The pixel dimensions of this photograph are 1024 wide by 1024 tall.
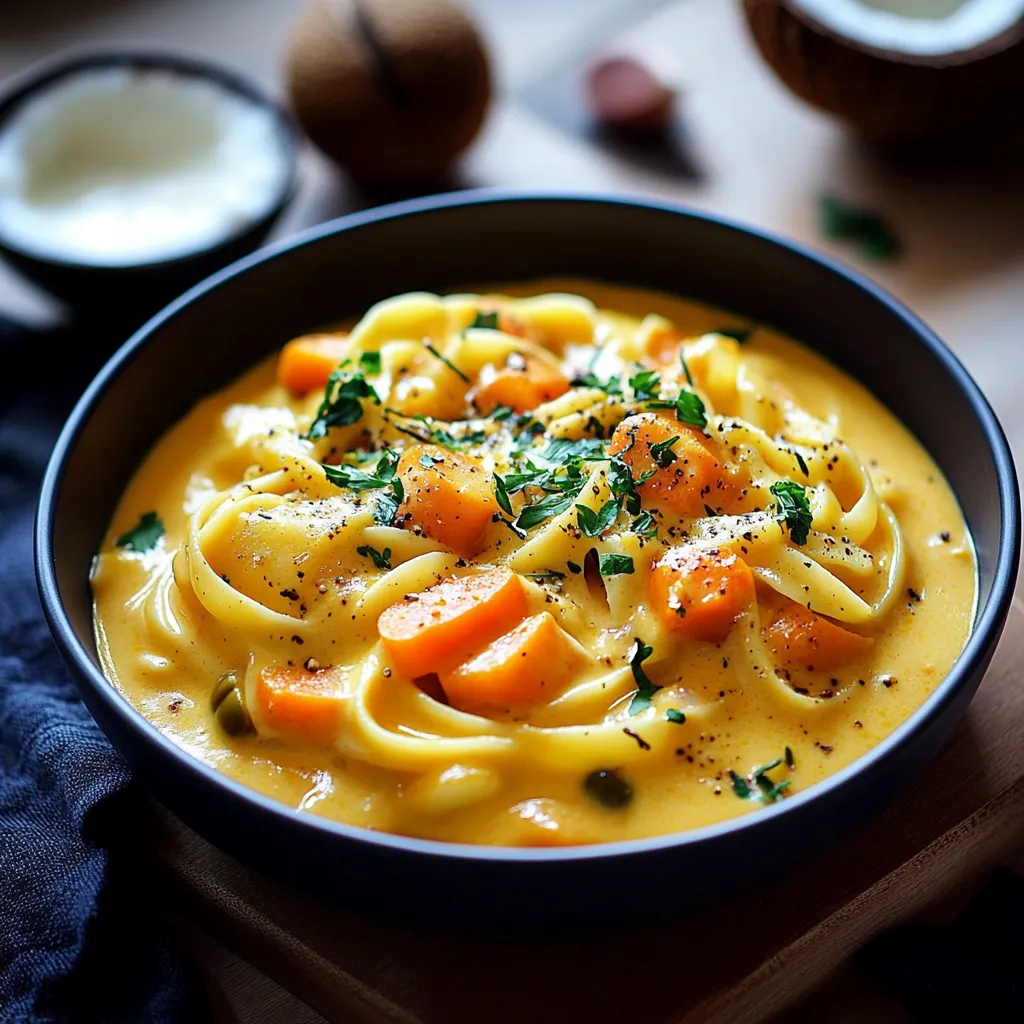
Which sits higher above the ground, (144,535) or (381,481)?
(381,481)

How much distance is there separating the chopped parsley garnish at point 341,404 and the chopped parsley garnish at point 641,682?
1223 millimetres

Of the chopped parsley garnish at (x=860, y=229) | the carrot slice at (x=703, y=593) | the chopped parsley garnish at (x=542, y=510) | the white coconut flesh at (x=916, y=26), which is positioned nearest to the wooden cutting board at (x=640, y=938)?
the carrot slice at (x=703, y=593)

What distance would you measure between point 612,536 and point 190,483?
1.49 meters

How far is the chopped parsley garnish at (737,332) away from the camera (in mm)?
4820

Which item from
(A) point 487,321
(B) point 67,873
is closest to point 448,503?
(A) point 487,321

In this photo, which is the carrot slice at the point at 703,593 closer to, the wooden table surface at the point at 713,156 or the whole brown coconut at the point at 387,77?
the wooden table surface at the point at 713,156

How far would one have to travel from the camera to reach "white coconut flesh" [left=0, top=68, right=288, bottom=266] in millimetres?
5688

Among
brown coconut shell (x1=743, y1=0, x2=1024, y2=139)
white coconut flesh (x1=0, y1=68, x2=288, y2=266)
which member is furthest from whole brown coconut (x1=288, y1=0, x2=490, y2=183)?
brown coconut shell (x1=743, y1=0, x2=1024, y2=139)

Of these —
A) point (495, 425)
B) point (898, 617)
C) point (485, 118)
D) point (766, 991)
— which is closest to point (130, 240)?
point (485, 118)

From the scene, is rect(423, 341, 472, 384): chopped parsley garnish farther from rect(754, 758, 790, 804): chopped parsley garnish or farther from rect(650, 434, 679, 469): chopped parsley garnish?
rect(754, 758, 790, 804): chopped parsley garnish

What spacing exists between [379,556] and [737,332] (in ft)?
6.06

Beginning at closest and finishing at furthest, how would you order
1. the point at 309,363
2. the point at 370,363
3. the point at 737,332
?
the point at 370,363, the point at 309,363, the point at 737,332

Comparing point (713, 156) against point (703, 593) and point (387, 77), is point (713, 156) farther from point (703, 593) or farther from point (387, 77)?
point (703, 593)

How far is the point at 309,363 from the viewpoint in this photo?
4.42 meters
